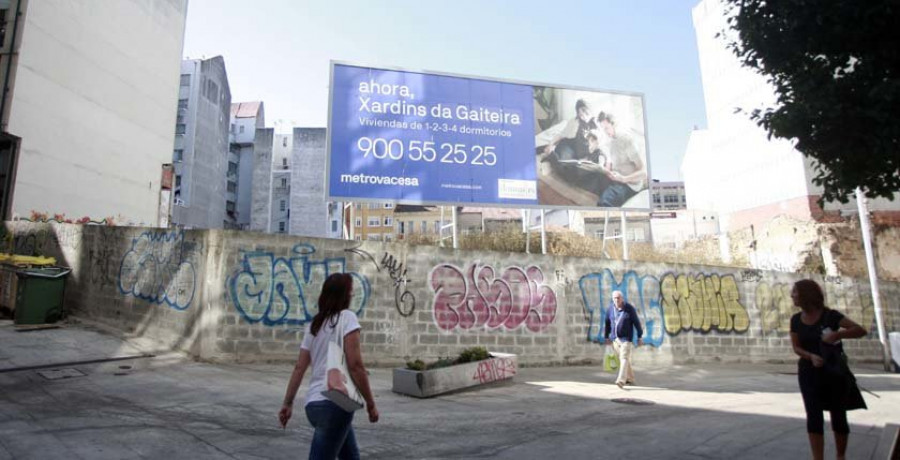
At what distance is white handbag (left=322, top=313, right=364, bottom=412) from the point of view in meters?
2.65

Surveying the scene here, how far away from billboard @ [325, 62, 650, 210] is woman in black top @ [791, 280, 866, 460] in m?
9.37

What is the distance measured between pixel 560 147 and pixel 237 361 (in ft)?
32.8

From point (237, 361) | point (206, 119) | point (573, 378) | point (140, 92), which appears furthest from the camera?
point (206, 119)

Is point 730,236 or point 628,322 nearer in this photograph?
point 628,322

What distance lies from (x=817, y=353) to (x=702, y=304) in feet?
32.6

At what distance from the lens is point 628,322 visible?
28.5ft

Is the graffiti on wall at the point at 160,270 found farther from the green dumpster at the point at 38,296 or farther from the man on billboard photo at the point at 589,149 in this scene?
the man on billboard photo at the point at 589,149


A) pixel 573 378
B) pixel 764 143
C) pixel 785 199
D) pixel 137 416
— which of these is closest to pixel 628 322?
pixel 573 378

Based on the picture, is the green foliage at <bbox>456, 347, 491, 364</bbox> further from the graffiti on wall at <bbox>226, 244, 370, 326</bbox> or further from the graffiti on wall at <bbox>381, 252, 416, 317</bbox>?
the graffiti on wall at <bbox>226, 244, 370, 326</bbox>

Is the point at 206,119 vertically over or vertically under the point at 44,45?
over

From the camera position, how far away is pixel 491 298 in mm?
10656

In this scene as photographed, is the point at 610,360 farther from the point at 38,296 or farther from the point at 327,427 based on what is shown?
the point at 38,296

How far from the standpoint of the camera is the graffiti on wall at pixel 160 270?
29.6 ft

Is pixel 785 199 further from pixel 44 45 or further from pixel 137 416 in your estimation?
pixel 44 45
